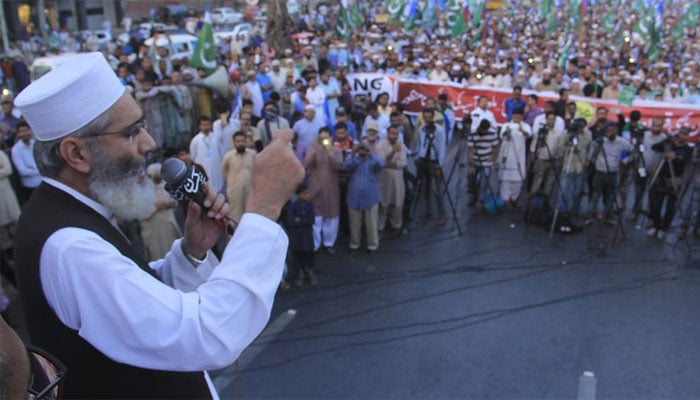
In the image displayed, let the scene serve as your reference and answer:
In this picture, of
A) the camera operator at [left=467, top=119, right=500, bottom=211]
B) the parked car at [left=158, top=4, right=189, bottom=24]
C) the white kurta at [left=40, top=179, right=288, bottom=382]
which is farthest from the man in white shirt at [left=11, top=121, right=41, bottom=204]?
the parked car at [left=158, top=4, right=189, bottom=24]

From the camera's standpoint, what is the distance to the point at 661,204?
773 centimetres

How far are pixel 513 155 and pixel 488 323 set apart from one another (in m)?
3.63

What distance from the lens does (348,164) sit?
24.2ft

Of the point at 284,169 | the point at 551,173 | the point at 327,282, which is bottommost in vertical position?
Answer: the point at 327,282

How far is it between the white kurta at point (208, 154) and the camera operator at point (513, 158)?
4051mm

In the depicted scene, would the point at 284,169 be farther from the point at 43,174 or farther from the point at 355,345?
the point at 355,345

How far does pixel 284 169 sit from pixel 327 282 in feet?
17.9

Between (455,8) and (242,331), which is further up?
(455,8)

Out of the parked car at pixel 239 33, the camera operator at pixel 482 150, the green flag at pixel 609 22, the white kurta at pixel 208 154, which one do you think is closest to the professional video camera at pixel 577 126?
the camera operator at pixel 482 150

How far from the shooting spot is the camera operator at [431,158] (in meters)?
8.46

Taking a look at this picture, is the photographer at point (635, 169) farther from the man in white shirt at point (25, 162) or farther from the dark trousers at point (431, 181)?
the man in white shirt at point (25, 162)

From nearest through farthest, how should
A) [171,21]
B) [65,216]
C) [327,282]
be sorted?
[65,216]
[327,282]
[171,21]

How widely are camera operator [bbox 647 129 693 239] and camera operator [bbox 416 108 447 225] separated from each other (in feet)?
9.04

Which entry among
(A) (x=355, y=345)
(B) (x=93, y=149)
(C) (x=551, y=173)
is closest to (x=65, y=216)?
(B) (x=93, y=149)
